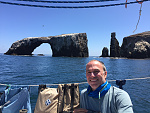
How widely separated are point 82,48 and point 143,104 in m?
65.3

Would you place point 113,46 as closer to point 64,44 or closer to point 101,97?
point 64,44

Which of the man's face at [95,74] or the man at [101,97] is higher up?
the man's face at [95,74]

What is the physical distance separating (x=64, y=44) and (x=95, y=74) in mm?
68840

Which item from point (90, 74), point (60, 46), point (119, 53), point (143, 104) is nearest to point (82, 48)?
point (60, 46)

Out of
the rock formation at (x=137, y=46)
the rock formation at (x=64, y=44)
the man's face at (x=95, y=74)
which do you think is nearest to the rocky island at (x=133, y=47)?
the rock formation at (x=137, y=46)

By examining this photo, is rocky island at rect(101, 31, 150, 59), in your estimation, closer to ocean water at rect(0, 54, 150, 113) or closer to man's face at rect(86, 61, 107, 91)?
ocean water at rect(0, 54, 150, 113)

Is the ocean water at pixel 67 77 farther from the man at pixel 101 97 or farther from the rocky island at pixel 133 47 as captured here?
the rocky island at pixel 133 47

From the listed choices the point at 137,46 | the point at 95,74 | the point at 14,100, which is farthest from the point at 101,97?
the point at 137,46

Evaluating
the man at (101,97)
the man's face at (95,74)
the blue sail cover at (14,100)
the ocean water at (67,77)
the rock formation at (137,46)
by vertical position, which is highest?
the rock formation at (137,46)

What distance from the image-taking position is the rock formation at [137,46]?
78.1 meters

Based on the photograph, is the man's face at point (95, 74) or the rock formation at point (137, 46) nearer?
the man's face at point (95, 74)

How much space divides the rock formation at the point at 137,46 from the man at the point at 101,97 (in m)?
89.0

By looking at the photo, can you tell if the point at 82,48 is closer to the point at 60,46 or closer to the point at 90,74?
the point at 60,46

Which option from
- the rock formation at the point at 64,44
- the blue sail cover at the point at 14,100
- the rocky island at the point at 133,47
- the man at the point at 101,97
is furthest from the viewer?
the rocky island at the point at 133,47
